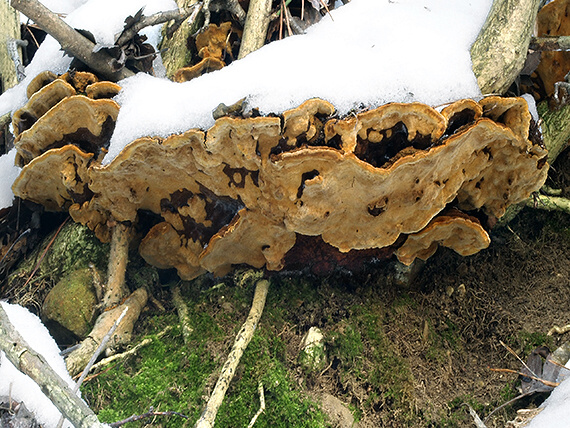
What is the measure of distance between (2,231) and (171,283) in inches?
48.9

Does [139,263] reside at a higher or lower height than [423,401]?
higher

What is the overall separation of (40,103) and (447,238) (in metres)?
2.53

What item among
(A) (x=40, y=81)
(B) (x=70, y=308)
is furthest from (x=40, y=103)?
(B) (x=70, y=308)

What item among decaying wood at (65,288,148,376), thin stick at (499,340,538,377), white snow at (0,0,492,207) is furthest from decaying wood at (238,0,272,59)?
thin stick at (499,340,538,377)

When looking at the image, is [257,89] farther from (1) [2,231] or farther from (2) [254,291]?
(1) [2,231]

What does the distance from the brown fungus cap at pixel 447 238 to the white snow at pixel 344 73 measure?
2.47ft

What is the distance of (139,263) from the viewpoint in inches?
134

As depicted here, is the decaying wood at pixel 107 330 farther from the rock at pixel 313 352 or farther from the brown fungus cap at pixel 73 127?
the rock at pixel 313 352

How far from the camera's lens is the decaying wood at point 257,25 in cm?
317

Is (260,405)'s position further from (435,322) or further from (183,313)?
(435,322)

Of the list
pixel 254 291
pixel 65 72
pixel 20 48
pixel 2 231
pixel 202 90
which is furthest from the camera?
pixel 20 48

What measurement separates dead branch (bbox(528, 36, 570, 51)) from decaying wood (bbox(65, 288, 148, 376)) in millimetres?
2886

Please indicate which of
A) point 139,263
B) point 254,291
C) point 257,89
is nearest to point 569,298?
point 254,291

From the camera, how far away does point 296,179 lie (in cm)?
236
